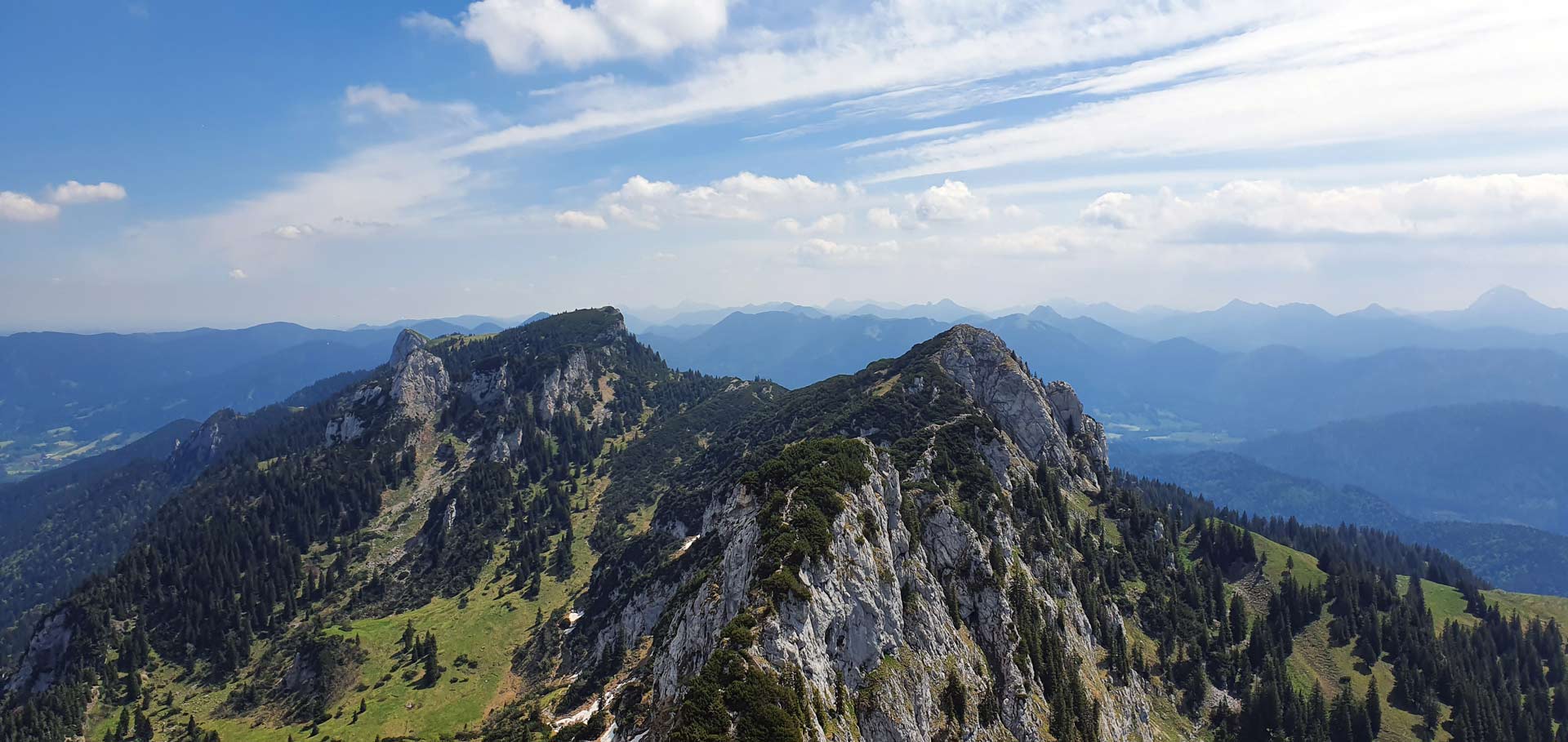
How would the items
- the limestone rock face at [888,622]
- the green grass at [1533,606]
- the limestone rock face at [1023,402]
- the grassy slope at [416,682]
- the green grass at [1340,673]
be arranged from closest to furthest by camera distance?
the limestone rock face at [888,622] → the green grass at [1340,673] → the grassy slope at [416,682] → the green grass at [1533,606] → the limestone rock face at [1023,402]

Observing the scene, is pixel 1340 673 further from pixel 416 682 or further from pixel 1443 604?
pixel 416 682

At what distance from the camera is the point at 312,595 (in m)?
178

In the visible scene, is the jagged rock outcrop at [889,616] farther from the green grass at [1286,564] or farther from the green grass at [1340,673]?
the green grass at [1286,564]

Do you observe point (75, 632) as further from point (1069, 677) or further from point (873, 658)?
point (1069, 677)

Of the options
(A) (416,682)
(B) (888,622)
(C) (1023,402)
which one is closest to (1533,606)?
(C) (1023,402)

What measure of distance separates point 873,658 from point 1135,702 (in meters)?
70.2

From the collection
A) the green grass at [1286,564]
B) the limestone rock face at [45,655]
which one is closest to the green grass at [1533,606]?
the green grass at [1286,564]

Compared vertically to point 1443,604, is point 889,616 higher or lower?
higher

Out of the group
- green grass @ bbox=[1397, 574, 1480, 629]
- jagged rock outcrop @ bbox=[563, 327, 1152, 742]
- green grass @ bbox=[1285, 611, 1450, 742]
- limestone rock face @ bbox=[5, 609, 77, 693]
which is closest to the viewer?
jagged rock outcrop @ bbox=[563, 327, 1152, 742]

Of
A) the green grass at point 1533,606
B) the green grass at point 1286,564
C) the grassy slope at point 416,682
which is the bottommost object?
the green grass at point 1533,606

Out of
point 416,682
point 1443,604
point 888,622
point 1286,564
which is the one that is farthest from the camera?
Result: point 1443,604

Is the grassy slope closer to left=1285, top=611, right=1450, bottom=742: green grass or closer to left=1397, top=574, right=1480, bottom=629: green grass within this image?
left=1285, top=611, right=1450, bottom=742: green grass

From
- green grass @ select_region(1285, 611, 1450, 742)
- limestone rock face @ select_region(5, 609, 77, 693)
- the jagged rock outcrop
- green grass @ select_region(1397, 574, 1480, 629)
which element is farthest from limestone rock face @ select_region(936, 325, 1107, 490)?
limestone rock face @ select_region(5, 609, 77, 693)

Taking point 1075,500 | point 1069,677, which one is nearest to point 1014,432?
point 1075,500
